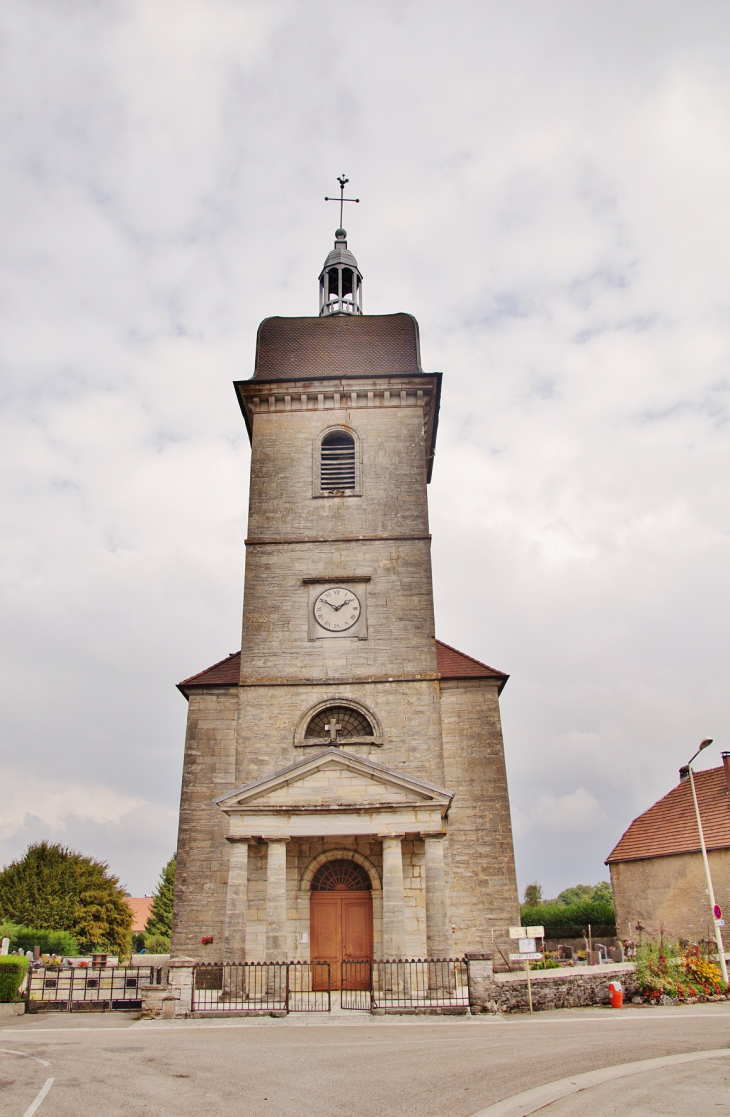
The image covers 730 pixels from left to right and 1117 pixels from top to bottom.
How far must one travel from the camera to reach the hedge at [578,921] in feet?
99.5

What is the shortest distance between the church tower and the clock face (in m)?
0.05

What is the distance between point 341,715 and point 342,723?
188 mm

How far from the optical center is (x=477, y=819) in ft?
61.3

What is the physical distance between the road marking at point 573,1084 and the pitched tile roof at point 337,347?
17.1m

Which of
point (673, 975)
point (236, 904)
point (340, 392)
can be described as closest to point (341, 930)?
point (236, 904)

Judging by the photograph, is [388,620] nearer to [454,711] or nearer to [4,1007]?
[454,711]

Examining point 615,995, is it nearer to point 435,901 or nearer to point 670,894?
point 435,901

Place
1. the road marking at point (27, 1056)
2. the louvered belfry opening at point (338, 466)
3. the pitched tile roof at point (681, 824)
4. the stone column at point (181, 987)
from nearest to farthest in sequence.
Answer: the road marking at point (27, 1056), the stone column at point (181, 987), the louvered belfry opening at point (338, 466), the pitched tile roof at point (681, 824)

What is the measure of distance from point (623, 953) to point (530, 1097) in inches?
653

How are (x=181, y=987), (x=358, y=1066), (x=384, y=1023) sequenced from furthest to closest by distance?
(x=181, y=987) → (x=384, y=1023) → (x=358, y=1066)

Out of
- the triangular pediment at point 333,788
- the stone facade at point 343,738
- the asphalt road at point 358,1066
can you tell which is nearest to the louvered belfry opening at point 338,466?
the stone facade at point 343,738

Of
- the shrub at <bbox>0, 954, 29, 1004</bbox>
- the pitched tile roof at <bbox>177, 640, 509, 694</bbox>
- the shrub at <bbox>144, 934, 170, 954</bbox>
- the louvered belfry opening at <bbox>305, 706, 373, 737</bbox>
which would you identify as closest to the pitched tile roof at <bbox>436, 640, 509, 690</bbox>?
the pitched tile roof at <bbox>177, 640, 509, 694</bbox>

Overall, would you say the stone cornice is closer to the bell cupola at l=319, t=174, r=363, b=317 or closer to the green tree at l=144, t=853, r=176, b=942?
the bell cupola at l=319, t=174, r=363, b=317

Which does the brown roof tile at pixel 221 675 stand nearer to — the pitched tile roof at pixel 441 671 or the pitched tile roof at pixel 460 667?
the pitched tile roof at pixel 441 671
